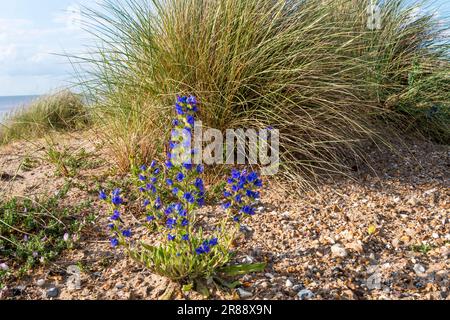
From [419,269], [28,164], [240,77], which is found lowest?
[419,269]

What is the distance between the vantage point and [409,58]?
4133mm

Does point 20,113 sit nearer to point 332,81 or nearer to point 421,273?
point 332,81

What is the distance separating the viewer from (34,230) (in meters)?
2.55

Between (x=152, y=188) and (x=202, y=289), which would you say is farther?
(x=152, y=188)

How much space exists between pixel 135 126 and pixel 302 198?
1296mm

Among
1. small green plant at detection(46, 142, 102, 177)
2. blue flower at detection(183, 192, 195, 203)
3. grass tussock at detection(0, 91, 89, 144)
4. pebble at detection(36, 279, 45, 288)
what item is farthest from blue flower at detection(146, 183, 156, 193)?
grass tussock at detection(0, 91, 89, 144)

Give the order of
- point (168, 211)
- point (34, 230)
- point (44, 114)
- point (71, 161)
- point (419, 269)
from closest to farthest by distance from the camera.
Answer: point (168, 211)
point (419, 269)
point (34, 230)
point (71, 161)
point (44, 114)

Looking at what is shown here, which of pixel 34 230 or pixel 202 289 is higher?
pixel 34 230

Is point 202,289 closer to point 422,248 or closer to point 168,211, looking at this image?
point 168,211

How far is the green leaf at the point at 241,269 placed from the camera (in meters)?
1.93

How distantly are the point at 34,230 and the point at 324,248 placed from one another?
5.45ft

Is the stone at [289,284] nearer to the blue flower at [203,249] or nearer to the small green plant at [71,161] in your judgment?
the blue flower at [203,249]

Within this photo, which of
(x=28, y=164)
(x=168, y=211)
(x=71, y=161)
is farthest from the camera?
(x=28, y=164)

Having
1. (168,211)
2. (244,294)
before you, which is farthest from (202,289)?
(168,211)
